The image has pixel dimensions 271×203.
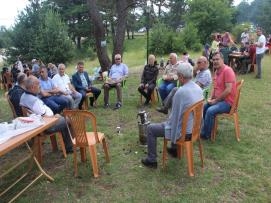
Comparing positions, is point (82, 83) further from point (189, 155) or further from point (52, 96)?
point (189, 155)

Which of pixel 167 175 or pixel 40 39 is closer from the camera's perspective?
pixel 167 175

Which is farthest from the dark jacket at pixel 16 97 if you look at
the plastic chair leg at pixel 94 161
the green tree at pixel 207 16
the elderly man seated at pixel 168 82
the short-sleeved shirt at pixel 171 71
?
the green tree at pixel 207 16

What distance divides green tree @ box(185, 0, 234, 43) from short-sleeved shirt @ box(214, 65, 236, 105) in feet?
84.2

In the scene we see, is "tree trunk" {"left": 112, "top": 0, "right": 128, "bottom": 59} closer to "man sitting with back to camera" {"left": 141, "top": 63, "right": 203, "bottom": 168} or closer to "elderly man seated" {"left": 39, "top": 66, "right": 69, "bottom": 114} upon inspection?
"elderly man seated" {"left": 39, "top": 66, "right": 69, "bottom": 114}

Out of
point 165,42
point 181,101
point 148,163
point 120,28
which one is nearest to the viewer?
point 181,101

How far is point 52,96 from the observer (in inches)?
267

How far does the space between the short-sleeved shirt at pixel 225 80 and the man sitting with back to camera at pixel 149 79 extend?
96.1 inches

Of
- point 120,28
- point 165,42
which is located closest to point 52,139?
point 120,28

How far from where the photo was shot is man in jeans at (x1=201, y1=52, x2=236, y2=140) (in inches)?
205

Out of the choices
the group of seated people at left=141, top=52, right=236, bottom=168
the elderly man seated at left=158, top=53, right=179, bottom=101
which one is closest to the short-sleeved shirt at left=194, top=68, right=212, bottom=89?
the group of seated people at left=141, top=52, right=236, bottom=168

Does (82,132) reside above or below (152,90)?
above

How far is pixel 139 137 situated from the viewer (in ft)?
17.5

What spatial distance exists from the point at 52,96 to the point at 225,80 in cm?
338

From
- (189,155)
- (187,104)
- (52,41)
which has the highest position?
(187,104)
